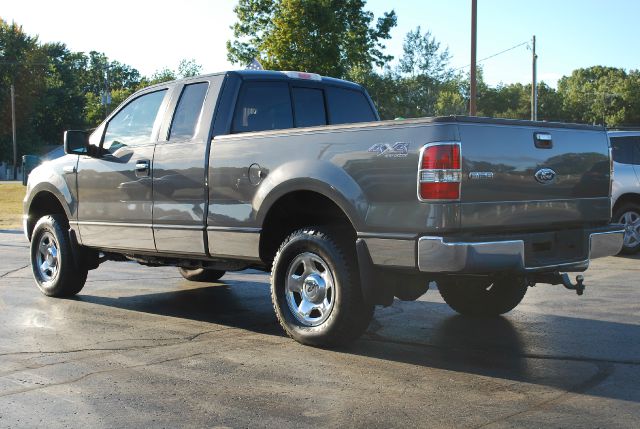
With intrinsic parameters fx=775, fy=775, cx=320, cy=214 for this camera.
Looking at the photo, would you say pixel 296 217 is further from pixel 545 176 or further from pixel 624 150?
pixel 624 150

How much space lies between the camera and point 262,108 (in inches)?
265

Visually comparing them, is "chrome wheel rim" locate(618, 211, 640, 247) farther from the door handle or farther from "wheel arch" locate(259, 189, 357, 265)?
the door handle

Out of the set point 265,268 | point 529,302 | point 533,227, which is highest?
point 533,227

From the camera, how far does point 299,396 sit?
14.5ft

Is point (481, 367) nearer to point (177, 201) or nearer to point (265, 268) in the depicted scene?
point (265, 268)

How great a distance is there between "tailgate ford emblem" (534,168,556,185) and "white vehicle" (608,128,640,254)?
22.5 feet

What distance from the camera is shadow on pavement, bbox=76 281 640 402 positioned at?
494 centimetres

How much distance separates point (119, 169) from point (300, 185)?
2.36 metres

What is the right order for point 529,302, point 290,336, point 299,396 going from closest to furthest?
point 299,396
point 290,336
point 529,302

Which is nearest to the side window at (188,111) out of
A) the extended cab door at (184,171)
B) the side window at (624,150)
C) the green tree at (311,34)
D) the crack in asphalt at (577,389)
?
the extended cab door at (184,171)

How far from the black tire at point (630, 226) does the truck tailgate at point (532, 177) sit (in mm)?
6304

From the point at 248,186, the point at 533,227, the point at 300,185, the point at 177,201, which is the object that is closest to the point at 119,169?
the point at 177,201

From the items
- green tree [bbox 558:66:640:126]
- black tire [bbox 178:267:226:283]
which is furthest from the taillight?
green tree [bbox 558:66:640:126]

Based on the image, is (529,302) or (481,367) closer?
(481,367)
